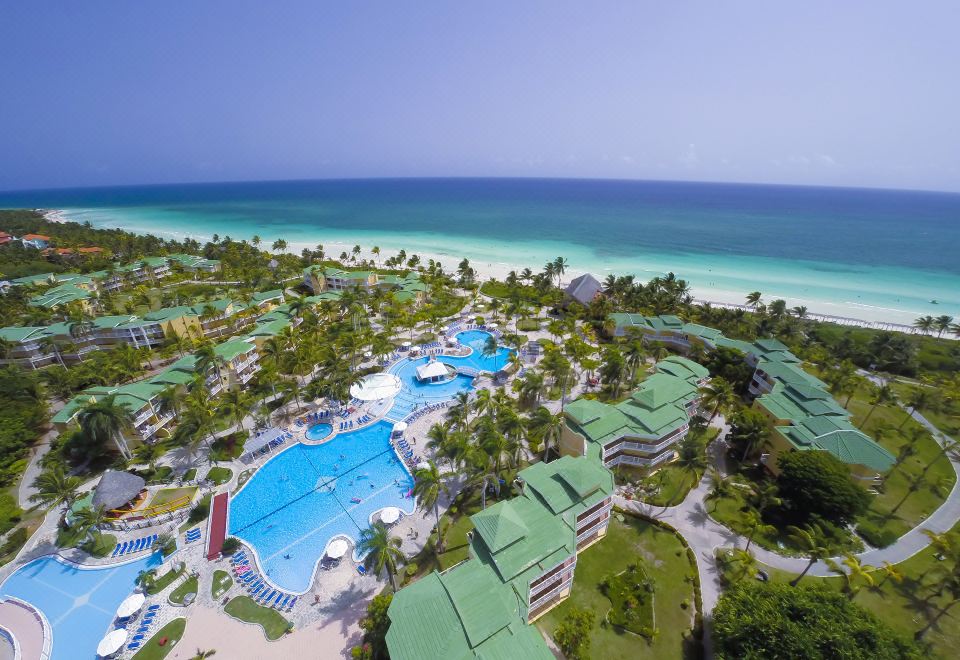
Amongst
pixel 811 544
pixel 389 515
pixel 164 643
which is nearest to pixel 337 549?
pixel 389 515

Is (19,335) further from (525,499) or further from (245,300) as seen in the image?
(525,499)

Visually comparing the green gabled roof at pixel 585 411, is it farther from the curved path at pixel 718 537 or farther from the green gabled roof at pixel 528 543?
the green gabled roof at pixel 528 543

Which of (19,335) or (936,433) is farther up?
(19,335)

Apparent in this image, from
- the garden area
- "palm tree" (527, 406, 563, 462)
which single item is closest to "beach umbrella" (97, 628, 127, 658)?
the garden area

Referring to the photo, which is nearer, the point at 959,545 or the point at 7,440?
the point at 959,545

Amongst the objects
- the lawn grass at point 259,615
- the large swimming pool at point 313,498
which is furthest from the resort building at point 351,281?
the lawn grass at point 259,615

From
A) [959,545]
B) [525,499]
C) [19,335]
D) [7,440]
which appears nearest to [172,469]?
[7,440]
